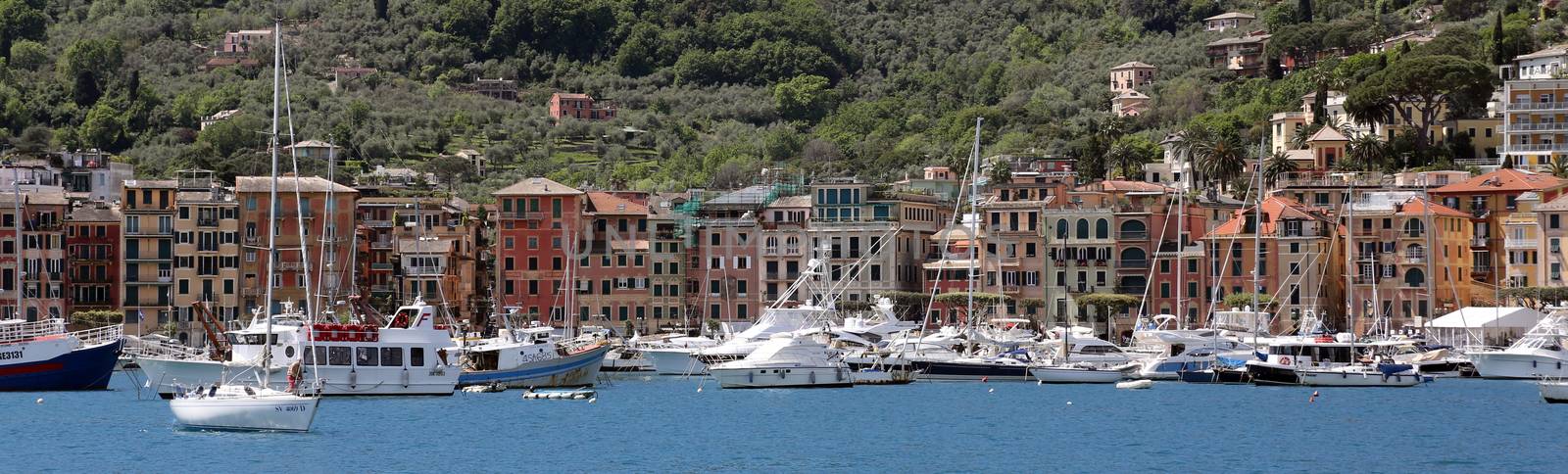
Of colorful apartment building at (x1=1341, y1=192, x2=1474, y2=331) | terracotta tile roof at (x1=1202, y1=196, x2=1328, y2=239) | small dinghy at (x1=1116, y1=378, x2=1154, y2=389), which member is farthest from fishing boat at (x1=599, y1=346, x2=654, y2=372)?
colorful apartment building at (x1=1341, y1=192, x2=1474, y2=331)

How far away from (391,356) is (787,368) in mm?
15889

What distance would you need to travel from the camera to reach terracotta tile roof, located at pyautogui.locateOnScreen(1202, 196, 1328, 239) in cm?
12169

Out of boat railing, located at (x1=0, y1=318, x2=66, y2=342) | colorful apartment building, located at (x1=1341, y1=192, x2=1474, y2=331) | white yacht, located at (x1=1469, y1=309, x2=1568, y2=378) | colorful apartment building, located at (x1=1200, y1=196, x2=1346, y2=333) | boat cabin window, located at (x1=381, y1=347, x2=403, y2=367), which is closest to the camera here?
boat cabin window, located at (x1=381, y1=347, x2=403, y2=367)

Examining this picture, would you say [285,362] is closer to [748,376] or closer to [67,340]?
[67,340]

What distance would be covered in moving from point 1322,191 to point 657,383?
4653cm

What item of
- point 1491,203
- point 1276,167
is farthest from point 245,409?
point 1276,167

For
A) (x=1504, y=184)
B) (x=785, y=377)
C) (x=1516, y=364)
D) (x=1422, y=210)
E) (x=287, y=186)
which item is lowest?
(x=1516, y=364)

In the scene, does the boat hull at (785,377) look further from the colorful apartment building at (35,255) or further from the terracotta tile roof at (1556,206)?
the colorful apartment building at (35,255)

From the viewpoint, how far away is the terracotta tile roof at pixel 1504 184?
124875 millimetres

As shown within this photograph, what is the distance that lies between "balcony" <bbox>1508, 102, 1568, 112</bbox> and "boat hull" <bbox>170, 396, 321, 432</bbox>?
Answer: 94175 millimetres

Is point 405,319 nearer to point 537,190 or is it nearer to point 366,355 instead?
point 366,355

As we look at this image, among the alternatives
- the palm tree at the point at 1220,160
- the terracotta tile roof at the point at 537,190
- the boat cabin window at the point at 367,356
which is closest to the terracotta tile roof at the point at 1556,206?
the palm tree at the point at 1220,160

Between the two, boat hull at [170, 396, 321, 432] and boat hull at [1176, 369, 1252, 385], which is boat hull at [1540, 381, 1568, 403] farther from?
boat hull at [170, 396, 321, 432]

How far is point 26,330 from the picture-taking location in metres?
90.6
